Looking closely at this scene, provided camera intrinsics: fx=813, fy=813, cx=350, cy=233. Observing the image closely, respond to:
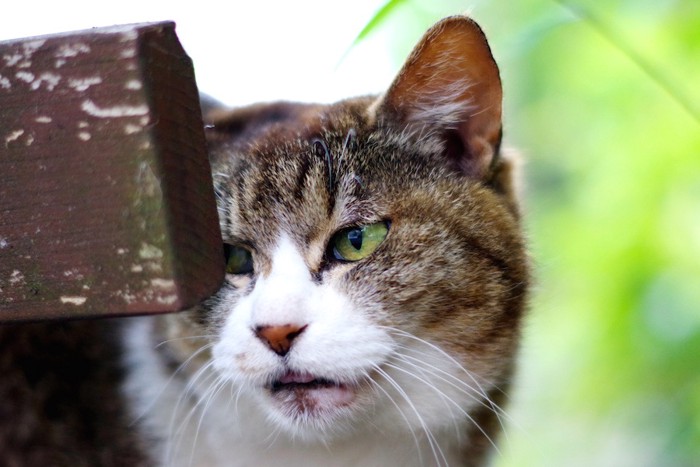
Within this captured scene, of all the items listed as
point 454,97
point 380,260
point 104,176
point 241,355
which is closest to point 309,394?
point 241,355

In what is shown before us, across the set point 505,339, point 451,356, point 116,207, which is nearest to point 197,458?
point 451,356

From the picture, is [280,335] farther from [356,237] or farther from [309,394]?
[356,237]

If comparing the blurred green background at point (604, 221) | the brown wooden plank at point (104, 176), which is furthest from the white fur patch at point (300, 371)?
the brown wooden plank at point (104, 176)

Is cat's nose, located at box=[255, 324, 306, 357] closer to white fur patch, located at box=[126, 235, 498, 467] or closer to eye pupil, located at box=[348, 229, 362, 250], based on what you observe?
white fur patch, located at box=[126, 235, 498, 467]

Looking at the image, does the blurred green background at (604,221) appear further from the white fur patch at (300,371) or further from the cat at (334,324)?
the white fur patch at (300,371)

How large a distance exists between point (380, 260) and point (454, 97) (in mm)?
410

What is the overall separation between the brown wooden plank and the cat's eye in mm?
917

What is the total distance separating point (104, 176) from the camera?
838 mm

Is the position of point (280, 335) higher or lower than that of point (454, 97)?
lower

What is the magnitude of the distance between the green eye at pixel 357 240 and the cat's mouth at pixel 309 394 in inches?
10.7

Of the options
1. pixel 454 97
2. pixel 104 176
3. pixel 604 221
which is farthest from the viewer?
pixel 604 221

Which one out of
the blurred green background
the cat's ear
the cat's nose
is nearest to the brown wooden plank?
the cat's nose

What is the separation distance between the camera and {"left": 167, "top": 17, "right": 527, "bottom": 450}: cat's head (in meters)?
1.58

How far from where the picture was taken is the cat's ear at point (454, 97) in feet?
5.52
